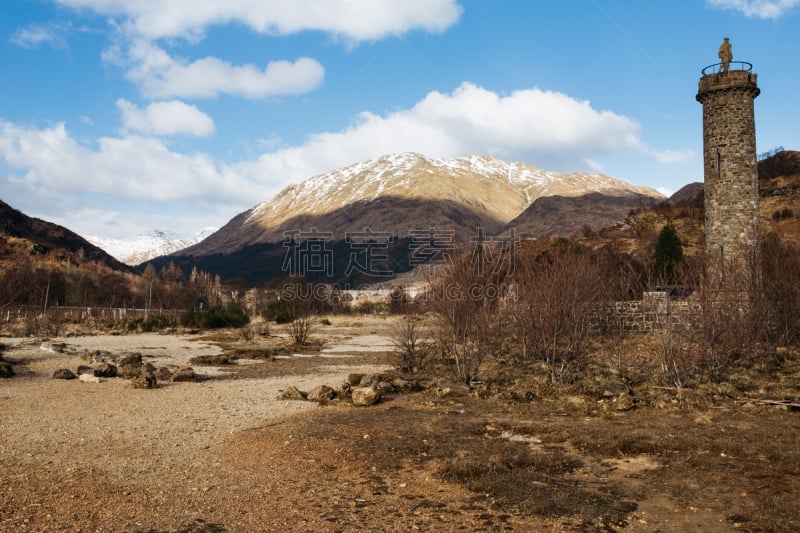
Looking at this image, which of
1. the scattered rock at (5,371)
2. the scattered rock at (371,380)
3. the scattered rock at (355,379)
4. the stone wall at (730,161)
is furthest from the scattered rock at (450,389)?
the stone wall at (730,161)

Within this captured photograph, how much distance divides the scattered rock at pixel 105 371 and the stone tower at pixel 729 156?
1004 inches

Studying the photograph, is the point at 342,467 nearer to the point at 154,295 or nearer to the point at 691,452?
the point at 691,452

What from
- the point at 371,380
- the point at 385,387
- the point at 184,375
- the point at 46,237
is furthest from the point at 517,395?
the point at 46,237

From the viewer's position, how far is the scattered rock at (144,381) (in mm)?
14977

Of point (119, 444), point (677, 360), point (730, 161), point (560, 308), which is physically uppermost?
point (730, 161)

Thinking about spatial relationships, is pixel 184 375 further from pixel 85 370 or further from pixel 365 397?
pixel 365 397

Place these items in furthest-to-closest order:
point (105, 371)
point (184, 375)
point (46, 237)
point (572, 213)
Answer: point (572, 213) → point (46, 237) → point (184, 375) → point (105, 371)

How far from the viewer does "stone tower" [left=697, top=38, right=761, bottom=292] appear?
2697 cm

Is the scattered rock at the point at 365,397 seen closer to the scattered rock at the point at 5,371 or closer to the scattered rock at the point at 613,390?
the scattered rock at the point at 613,390

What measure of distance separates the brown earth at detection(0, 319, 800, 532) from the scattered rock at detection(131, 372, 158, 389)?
1107 millimetres

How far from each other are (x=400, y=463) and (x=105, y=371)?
39.1 ft

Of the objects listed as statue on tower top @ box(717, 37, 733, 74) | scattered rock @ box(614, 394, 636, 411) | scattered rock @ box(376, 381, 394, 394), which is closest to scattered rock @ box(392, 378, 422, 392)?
scattered rock @ box(376, 381, 394, 394)

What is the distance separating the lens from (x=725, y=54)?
2812 cm

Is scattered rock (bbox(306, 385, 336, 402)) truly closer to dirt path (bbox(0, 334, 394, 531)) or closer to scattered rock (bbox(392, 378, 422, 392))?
dirt path (bbox(0, 334, 394, 531))
